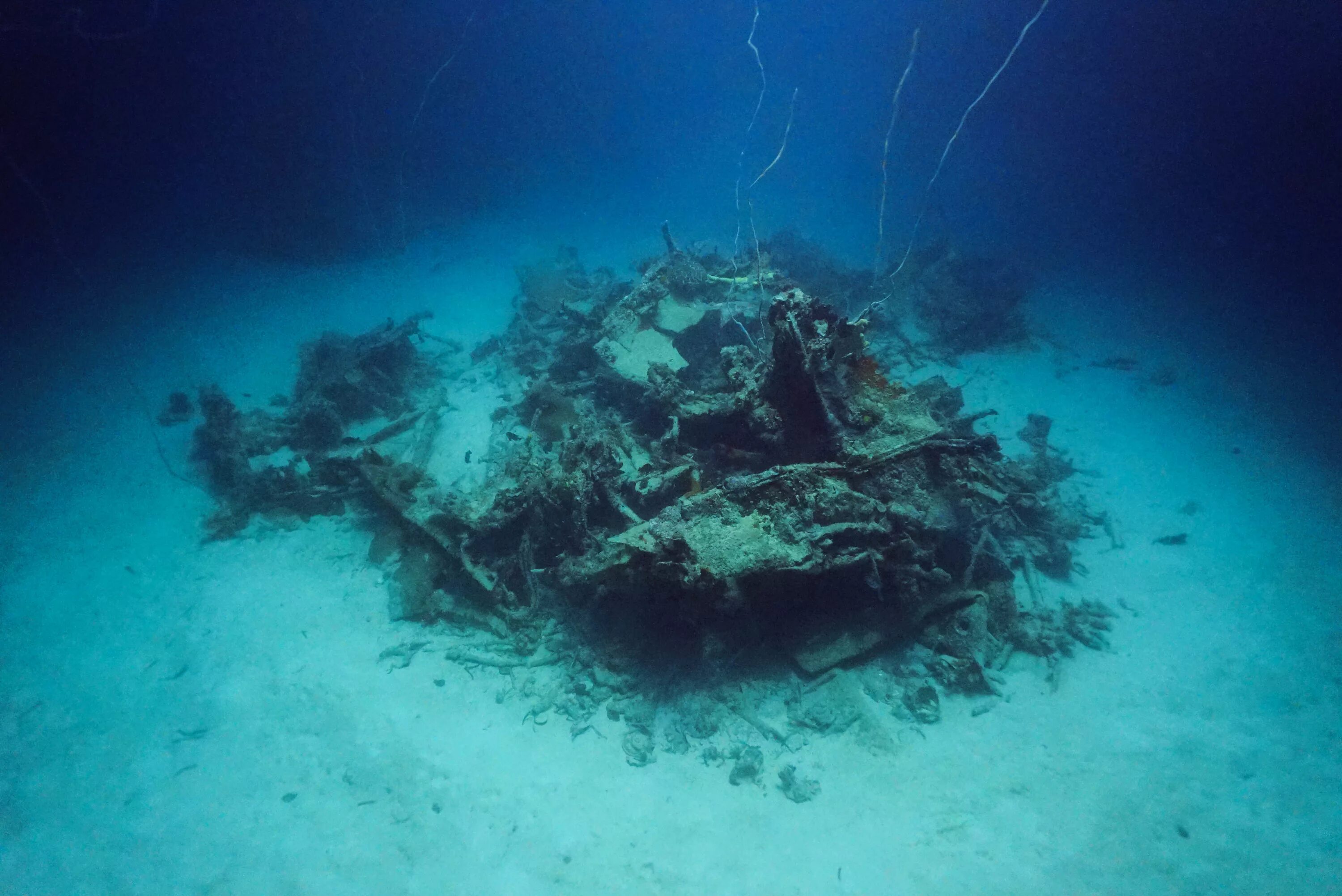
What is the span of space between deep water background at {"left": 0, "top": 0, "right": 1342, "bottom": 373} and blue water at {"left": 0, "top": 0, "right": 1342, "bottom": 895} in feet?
1.00

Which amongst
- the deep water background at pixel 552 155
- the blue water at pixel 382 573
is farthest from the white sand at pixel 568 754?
the deep water background at pixel 552 155

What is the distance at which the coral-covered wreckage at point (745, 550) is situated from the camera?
568 centimetres

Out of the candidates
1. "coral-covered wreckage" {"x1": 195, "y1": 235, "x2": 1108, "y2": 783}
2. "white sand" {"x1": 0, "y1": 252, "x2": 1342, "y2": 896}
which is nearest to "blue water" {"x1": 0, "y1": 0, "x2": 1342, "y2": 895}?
"white sand" {"x1": 0, "y1": 252, "x2": 1342, "y2": 896}

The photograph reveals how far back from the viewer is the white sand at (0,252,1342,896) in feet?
15.9

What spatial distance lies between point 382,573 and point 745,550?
5982mm

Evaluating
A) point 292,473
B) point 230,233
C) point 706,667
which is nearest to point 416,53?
point 230,233

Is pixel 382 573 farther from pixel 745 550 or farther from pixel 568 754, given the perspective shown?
pixel 745 550

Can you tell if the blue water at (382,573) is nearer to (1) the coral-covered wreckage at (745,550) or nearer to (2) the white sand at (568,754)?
(2) the white sand at (568,754)

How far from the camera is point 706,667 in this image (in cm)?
621

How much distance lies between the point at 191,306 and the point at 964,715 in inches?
Answer: 1043

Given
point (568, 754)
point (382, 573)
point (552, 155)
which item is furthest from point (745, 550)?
point (552, 155)

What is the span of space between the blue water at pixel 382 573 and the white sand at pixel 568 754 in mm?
36

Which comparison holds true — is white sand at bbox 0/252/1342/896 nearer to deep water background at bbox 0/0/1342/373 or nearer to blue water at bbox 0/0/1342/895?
blue water at bbox 0/0/1342/895

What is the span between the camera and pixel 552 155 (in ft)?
161
